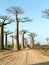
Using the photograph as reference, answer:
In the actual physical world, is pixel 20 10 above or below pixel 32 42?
above

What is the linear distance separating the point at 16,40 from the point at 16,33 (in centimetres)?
99

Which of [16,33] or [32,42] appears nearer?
[16,33]

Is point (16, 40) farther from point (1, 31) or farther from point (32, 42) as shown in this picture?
point (32, 42)

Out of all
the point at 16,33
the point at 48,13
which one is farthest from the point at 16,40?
the point at 48,13

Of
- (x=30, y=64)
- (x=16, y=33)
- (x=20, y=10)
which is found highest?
(x=20, y=10)

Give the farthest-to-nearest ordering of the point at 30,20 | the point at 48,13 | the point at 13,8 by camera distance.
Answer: the point at 30,20 < the point at 13,8 < the point at 48,13

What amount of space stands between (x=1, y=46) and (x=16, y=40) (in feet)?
7.70

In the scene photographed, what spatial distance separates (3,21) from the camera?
31625 millimetres

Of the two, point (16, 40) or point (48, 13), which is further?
point (16, 40)

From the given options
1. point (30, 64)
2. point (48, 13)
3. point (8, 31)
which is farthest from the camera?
point (8, 31)

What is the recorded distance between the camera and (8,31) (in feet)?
163

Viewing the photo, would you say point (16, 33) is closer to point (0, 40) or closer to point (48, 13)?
point (0, 40)

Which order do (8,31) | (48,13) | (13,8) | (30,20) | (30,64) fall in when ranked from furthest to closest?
(8,31), (30,20), (13,8), (48,13), (30,64)

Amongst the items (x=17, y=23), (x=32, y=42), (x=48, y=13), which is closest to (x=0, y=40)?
(x=17, y=23)
